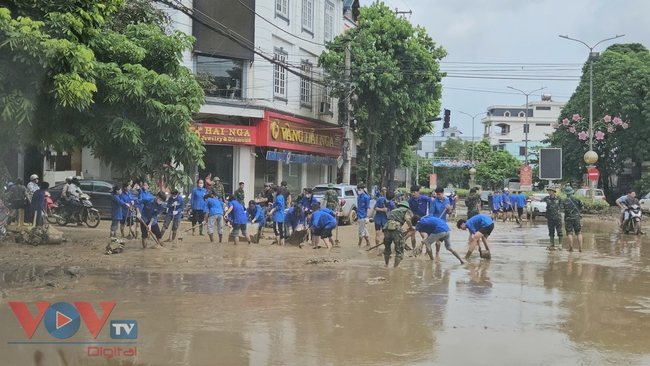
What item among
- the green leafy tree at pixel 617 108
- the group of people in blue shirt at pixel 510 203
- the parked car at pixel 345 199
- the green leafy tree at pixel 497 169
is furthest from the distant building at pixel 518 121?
the parked car at pixel 345 199

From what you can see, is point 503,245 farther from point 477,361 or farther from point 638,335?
point 477,361

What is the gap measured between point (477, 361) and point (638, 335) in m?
2.37

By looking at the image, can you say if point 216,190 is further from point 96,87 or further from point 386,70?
point 386,70

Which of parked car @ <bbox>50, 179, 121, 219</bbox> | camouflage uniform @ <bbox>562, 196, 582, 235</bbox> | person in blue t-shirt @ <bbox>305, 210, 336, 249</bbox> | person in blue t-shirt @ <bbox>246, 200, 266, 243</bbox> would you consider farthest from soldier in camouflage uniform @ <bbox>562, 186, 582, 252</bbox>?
parked car @ <bbox>50, 179, 121, 219</bbox>

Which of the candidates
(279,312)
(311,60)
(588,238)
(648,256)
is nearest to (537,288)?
(279,312)

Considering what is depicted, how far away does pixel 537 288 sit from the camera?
11.1m

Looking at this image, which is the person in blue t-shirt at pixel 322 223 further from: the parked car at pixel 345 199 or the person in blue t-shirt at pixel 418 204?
the parked car at pixel 345 199

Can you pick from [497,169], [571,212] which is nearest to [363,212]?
[571,212]

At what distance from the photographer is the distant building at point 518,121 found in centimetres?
10669

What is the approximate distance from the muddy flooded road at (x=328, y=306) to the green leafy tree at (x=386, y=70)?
18205mm

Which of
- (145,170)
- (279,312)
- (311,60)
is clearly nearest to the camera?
(279,312)

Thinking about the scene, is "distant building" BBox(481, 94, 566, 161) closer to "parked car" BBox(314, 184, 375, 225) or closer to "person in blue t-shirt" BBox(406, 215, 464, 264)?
"parked car" BBox(314, 184, 375, 225)

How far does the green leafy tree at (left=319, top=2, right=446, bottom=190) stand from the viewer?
32750 mm

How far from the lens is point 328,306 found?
9.26 m
